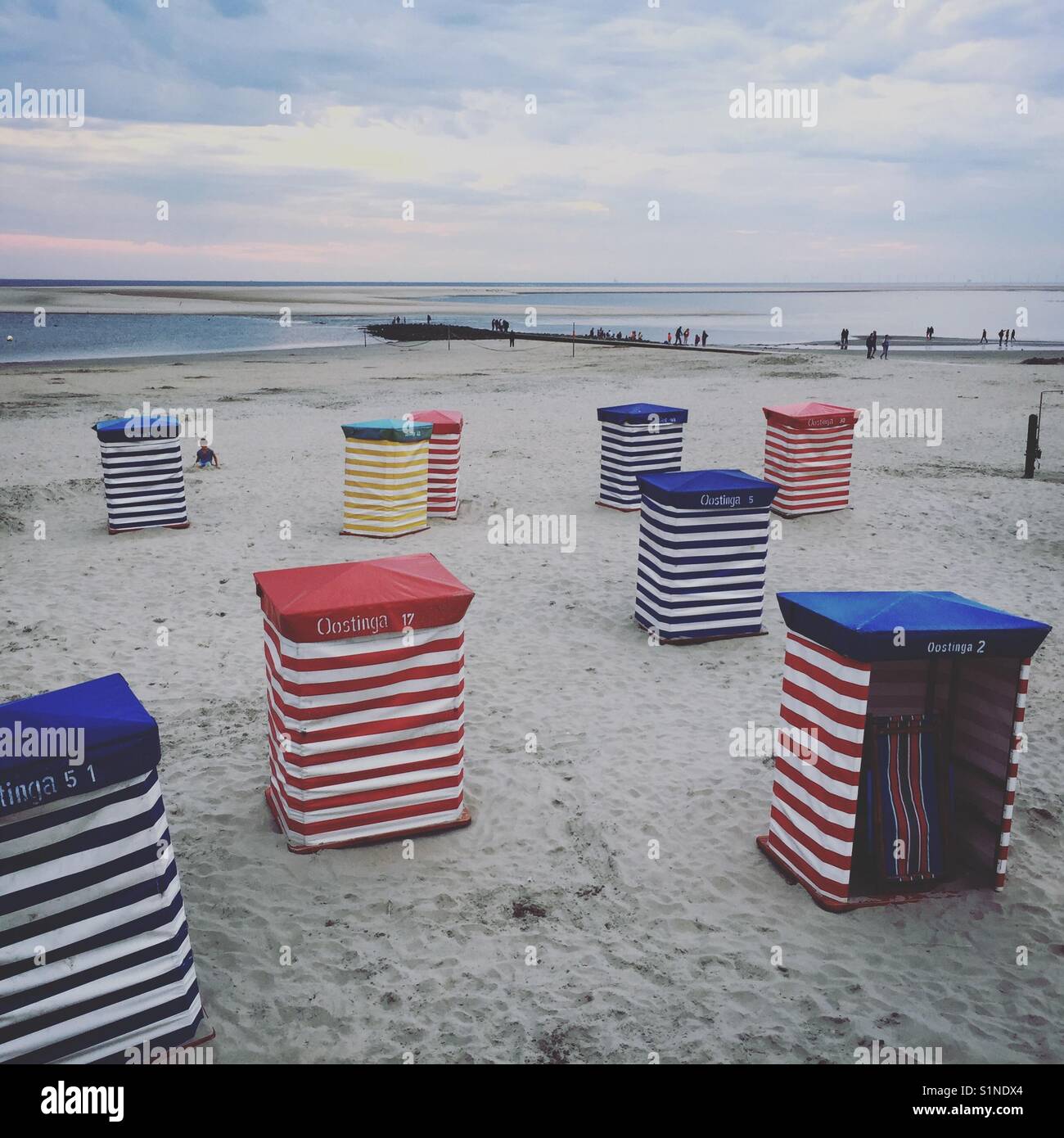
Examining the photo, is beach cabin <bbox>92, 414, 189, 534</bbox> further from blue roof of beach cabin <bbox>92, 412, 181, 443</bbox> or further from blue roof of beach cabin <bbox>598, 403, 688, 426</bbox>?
blue roof of beach cabin <bbox>598, 403, 688, 426</bbox>

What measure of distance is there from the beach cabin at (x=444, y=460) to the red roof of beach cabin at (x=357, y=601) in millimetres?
8529

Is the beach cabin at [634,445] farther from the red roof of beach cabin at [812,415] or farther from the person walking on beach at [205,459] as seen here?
the person walking on beach at [205,459]

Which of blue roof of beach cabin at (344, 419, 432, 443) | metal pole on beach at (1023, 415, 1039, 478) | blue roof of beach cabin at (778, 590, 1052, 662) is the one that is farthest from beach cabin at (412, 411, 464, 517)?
metal pole on beach at (1023, 415, 1039, 478)

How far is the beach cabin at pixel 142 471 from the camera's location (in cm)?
1348

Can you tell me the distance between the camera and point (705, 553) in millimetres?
9875

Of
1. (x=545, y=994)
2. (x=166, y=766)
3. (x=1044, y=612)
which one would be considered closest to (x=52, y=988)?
(x=545, y=994)

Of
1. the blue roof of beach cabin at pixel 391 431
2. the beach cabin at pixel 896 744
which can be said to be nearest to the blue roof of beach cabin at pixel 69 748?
the beach cabin at pixel 896 744

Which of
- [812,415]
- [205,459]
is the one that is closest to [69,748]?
[812,415]

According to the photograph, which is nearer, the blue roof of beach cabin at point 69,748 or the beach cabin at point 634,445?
the blue roof of beach cabin at point 69,748

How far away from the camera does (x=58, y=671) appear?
8.98 meters

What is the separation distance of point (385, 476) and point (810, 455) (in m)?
7.25

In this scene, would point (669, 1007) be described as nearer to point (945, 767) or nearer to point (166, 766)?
point (945, 767)
